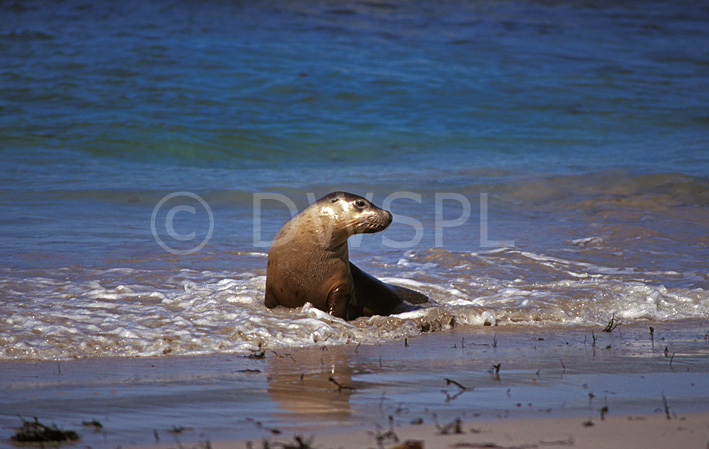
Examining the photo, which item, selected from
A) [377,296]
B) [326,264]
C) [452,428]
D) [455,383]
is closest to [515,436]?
[452,428]

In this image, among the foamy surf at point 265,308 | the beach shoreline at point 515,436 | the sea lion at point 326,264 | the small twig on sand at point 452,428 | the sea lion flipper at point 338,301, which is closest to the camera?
the beach shoreline at point 515,436

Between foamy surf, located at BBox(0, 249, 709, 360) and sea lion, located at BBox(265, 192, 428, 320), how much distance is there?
0.51 ft

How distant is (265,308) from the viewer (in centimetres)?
643

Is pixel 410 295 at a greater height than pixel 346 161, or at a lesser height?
lesser

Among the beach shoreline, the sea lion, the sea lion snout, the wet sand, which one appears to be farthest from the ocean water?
the beach shoreline

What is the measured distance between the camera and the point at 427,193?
524 inches

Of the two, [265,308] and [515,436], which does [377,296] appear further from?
[515,436]

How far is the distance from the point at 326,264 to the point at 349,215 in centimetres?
46

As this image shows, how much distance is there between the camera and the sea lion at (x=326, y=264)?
21.0 feet

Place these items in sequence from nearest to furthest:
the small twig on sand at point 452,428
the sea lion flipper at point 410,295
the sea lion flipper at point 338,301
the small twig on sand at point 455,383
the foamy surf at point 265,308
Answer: the small twig on sand at point 452,428 < the small twig on sand at point 455,383 < the foamy surf at point 265,308 < the sea lion flipper at point 338,301 < the sea lion flipper at point 410,295

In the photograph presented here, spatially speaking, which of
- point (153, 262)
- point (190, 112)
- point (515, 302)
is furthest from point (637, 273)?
point (190, 112)

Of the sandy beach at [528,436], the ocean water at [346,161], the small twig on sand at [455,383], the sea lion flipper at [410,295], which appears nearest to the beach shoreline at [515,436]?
the sandy beach at [528,436]

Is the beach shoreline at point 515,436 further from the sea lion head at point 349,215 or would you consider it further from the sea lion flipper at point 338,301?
the sea lion head at point 349,215

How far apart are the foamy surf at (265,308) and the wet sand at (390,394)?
12.0 inches
